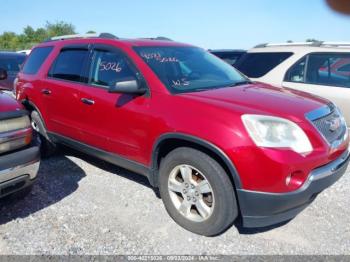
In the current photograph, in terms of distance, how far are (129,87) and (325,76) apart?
3442 mm

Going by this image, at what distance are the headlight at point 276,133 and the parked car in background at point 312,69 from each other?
2.73 meters

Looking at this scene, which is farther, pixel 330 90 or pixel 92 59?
pixel 330 90

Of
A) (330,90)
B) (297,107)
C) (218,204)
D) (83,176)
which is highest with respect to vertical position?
(297,107)

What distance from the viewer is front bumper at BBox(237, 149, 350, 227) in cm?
276


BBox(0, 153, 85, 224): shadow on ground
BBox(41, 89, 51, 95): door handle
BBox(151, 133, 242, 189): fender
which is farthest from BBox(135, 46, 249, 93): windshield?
BBox(0, 153, 85, 224): shadow on ground

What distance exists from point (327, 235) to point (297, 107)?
1.22m

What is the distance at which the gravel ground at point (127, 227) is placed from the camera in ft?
10.00

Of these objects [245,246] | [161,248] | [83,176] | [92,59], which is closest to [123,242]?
[161,248]

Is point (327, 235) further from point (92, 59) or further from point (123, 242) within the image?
point (92, 59)

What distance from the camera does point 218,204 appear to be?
2984 mm

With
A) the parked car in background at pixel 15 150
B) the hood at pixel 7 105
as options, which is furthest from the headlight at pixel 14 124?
the hood at pixel 7 105

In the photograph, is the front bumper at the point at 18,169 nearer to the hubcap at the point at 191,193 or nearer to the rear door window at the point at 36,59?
the hubcap at the point at 191,193

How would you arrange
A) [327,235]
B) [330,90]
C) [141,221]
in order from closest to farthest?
[327,235], [141,221], [330,90]

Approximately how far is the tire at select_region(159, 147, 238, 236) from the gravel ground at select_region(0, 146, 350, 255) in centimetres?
15
